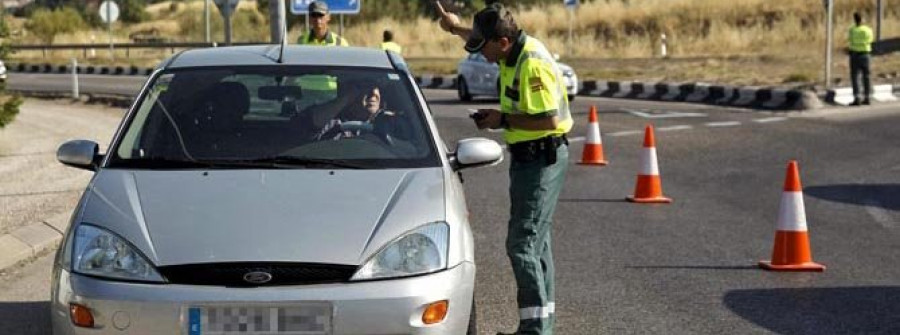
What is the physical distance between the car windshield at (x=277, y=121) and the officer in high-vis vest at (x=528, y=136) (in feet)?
1.37

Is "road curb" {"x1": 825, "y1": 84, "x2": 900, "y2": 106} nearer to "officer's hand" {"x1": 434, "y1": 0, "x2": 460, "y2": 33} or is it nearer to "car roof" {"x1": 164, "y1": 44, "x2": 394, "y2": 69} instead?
"officer's hand" {"x1": 434, "y1": 0, "x2": 460, "y2": 33}

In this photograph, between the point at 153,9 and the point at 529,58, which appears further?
the point at 153,9

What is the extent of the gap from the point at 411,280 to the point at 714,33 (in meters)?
47.7

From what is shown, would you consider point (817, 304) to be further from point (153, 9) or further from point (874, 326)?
point (153, 9)

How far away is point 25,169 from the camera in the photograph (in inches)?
613

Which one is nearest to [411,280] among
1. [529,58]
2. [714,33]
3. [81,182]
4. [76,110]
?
[529,58]

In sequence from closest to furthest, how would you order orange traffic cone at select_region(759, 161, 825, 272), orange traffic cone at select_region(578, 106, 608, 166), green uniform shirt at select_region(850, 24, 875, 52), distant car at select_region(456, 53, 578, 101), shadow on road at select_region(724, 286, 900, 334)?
1. shadow on road at select_region(724, 286, 900, 334)
2. orange traffic cone at select_region(759, 161, 825, 272)
3. orange traffic cone at select_region(578, 106, 608, 166)
4. green uniform shirt at select_region(850, 24, 875, 52)
5. distant car at select_region(456, 53, 578, 101)

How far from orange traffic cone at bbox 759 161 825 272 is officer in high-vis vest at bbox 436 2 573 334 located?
3.21m

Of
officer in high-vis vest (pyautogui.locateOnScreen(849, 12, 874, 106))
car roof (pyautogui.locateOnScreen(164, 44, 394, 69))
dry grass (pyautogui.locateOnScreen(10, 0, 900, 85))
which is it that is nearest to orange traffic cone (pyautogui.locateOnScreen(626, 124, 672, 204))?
car roof (pyautogui.locateOnScreen(164, 44, 394, 69))

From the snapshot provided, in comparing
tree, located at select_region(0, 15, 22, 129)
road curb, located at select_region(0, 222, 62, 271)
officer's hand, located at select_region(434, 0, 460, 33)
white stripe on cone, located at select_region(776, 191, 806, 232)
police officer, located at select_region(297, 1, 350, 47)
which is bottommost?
road curb, located at select_region(0, 222, 62, 271)

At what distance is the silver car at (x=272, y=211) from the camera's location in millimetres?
5434

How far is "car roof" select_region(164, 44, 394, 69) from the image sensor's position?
281 inches

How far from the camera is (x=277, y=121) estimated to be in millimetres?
6852

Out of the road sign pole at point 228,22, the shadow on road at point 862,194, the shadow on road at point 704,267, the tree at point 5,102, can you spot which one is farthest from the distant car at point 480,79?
the shadow on road at point 704,267
